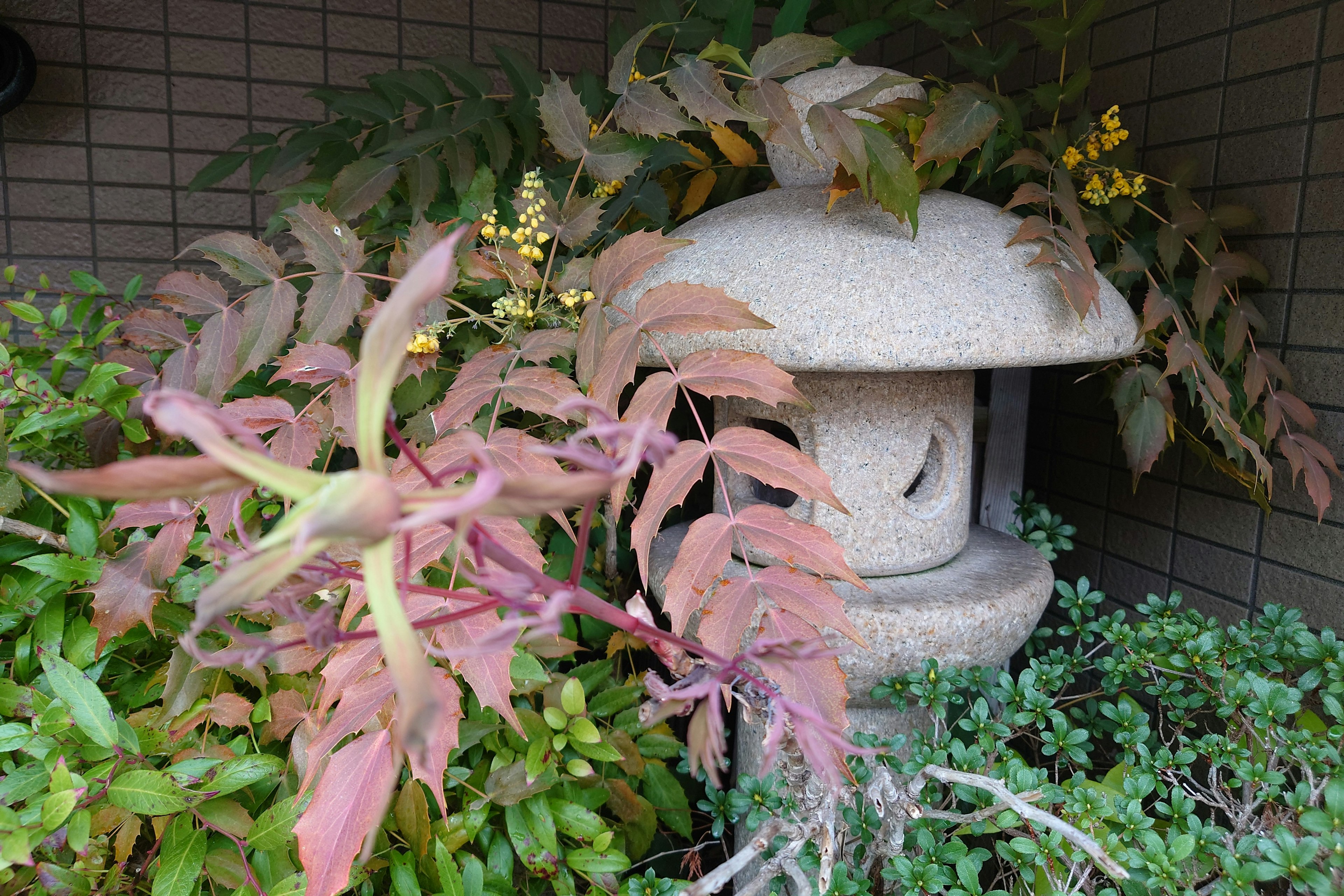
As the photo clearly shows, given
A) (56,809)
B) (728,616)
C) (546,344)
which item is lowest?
(56,809)

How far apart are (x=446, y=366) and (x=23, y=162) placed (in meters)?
1.66

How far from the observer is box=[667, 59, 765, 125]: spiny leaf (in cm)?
99

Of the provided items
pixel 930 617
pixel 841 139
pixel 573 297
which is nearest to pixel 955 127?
pixel 841 139

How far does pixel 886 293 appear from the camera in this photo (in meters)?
0.99

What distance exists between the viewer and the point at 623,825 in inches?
51.7

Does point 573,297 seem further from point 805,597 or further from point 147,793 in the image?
point 147,793

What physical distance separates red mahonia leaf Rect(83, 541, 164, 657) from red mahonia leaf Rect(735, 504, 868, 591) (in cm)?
72

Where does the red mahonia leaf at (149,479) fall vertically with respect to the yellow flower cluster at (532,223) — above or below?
below

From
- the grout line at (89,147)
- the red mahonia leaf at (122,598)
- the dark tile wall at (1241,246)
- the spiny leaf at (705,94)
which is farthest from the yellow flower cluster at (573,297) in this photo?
the grout line at (89,147)

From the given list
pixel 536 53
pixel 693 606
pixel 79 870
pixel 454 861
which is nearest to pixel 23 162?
pixel 536 53

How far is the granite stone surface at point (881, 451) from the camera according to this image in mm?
1233

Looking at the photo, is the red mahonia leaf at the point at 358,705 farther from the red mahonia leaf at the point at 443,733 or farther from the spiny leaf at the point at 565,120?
the spiny leaf at the point at 565,120

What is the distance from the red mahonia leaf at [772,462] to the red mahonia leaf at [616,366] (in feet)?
0.37

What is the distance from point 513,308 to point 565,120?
35 centimetres
